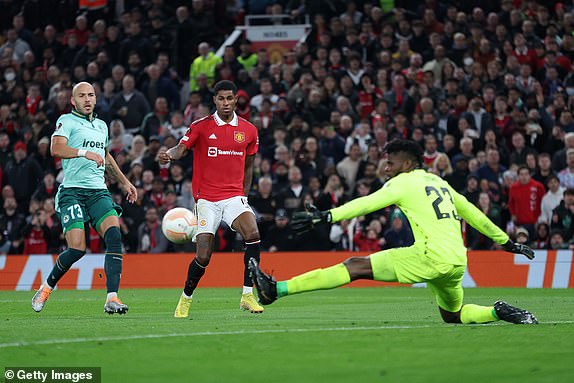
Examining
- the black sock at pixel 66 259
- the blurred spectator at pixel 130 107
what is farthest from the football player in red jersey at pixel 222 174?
the blurred spectator at pixel 130 107

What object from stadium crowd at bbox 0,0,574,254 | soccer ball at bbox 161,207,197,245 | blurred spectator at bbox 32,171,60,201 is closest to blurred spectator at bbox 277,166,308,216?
stadium crowd at bbox 0,0,574,254

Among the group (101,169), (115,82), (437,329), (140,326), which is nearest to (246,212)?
(101,169)

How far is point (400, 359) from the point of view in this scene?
821 cm

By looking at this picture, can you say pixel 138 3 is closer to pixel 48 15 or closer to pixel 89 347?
pixel 48 15

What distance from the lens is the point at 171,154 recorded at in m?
12.9

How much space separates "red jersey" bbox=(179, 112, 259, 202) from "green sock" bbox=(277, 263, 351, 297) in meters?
3.10

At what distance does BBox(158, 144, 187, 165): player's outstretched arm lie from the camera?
1281 cm

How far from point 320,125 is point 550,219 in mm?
5061

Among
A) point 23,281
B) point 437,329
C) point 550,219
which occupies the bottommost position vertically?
point 23,281

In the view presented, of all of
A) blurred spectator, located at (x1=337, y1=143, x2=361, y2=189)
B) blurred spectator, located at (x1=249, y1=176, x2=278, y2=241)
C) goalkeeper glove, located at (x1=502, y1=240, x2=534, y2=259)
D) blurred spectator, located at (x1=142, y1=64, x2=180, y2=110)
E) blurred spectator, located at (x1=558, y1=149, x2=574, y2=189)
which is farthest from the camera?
blurred spectator, located at (x1=142, y1=64, x2=180, y2=110)

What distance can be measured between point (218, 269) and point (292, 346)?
1337cm

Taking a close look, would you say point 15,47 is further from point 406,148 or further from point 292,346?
point 292,346

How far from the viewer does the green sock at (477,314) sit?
10.8 metres

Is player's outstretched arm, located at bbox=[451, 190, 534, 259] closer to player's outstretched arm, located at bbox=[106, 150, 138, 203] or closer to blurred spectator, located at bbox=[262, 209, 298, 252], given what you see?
player's outstretched arm, located at bbox=[106, 150, 138, 203]
